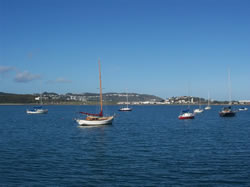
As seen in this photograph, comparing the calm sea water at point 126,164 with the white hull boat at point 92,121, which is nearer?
the calm sea water at point 126,164

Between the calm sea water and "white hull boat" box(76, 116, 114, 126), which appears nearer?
the calm sea water

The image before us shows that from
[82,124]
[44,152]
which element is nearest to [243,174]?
[44,152]

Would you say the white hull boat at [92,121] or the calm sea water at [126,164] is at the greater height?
the white hull boat at [92,121]

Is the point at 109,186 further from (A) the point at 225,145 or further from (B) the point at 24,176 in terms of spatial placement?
(A) the point at 225,145

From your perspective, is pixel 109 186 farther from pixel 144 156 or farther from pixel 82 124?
pixel 82 124

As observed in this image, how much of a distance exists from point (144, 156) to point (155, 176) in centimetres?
913

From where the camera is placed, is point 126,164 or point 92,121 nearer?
point 126,164

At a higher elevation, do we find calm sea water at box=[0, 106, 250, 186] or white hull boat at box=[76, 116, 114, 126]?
white hull boat at box=[76, 116, 114, 126]

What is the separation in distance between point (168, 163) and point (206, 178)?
621cm

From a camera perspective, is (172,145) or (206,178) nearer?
(206,178)

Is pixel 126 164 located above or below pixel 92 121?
below

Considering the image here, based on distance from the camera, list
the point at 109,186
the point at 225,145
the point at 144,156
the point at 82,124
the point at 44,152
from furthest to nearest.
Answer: the point at 82,124
the point at 225,145
the point at 44,152
the point at 144,156
the point at 109,186

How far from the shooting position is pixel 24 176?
26375 mm

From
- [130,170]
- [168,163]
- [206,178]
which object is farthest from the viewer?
[168,163]
